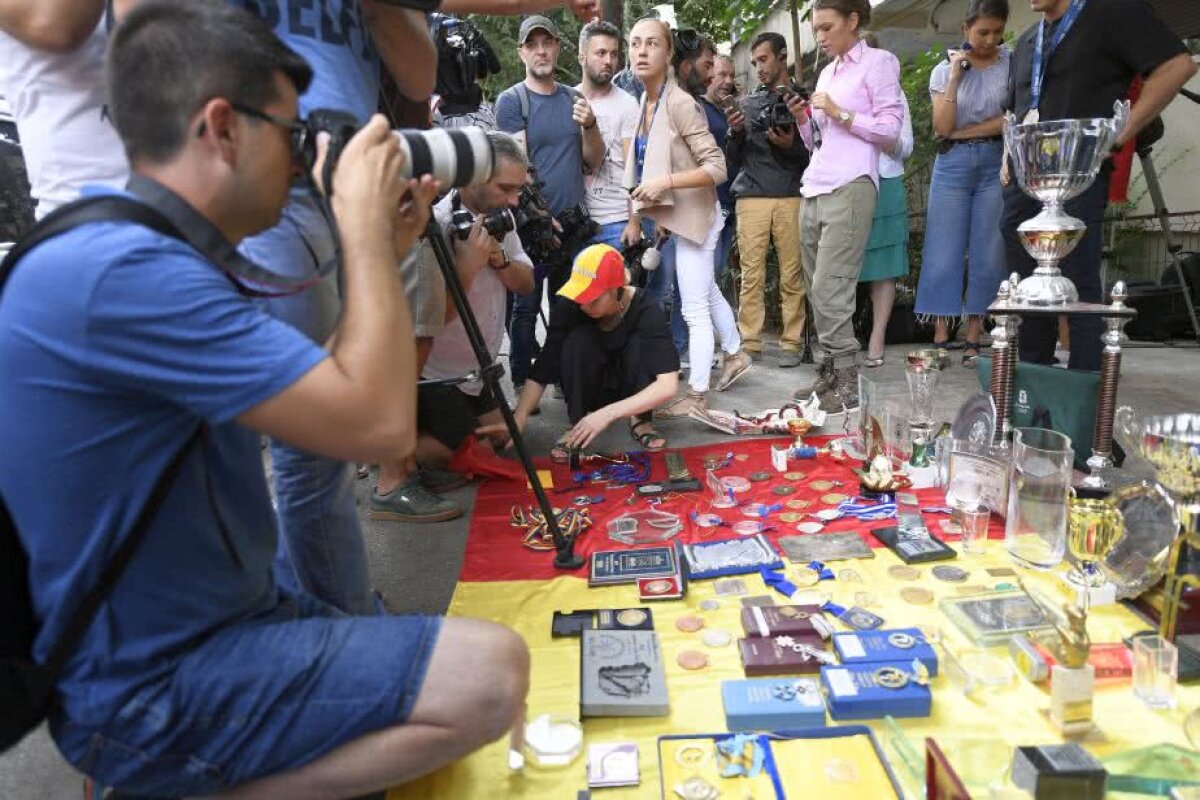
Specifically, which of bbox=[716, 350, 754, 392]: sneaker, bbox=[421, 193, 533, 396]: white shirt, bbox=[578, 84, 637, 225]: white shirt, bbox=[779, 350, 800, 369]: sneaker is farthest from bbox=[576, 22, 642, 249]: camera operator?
bbox=[779, 350, 800, 369]: sneaker

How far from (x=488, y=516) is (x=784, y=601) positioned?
3.77 feet

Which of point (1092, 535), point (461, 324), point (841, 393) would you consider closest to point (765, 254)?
point (841, 393)

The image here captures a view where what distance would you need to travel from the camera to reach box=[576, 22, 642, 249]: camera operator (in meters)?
3.96

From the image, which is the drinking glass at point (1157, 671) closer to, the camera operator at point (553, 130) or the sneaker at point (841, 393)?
the sneaker at point (841, 393)

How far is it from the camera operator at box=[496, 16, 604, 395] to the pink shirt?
1122 millimetres

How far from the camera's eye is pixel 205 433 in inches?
45.1

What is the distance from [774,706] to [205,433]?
3.68ft

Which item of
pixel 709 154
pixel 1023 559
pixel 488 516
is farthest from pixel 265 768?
pixel 709 154

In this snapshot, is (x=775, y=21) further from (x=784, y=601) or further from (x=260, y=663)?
(x=260, y=663)

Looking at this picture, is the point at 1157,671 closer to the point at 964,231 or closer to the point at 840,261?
the point at 840,261

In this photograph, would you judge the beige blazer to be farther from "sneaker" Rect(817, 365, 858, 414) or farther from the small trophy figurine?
the small trophy figurine

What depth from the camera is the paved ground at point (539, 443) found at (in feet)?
5.54

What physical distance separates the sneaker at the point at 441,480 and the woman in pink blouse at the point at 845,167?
1.72m

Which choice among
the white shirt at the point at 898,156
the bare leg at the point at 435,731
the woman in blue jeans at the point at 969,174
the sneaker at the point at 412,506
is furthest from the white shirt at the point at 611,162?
the bare leg at the point at 435,731
